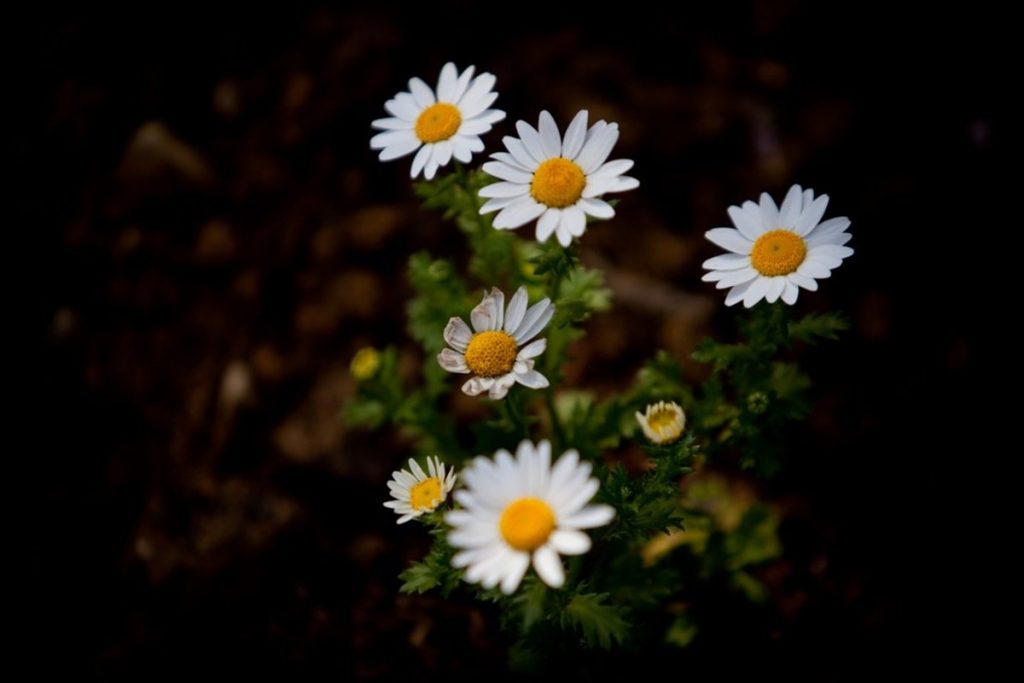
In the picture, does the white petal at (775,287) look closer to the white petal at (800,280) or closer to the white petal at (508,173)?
the white petal at (800,280)

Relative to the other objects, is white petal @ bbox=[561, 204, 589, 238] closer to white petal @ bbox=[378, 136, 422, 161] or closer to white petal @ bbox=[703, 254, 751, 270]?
white petal @ bbox=[703, 254, 751, 270]

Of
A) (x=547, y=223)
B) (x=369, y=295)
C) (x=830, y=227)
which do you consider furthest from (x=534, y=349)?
(x=369, y=295)

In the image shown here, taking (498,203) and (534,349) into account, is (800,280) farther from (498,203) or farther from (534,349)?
(498,203)

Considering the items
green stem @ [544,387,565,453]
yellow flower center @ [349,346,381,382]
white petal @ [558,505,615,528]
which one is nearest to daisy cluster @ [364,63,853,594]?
white petal @ [558,505,615,528]

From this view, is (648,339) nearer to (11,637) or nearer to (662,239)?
(662,239)

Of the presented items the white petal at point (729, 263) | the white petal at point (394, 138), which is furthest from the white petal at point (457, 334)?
the white petal at point (729, 263)

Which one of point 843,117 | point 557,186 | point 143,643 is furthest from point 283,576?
point 843,117
